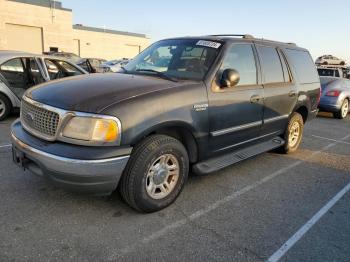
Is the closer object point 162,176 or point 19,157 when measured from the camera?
point 19,157

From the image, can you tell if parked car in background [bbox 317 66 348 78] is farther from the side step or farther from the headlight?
the headlight

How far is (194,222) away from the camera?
3402mm

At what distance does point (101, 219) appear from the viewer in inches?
132

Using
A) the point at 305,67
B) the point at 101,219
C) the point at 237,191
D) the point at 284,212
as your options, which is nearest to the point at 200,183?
the point at 237,191

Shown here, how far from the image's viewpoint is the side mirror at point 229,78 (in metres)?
3.94

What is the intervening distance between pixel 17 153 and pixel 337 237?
10.8ft

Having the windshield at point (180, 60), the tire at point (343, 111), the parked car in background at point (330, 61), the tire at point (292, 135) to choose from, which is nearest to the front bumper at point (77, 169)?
the windshield at point (180, 60)

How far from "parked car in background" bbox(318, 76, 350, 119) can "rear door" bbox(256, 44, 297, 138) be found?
19.9ft

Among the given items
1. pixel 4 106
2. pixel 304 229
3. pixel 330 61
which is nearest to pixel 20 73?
pixel 4 106

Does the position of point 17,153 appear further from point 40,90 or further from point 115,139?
point 115,139

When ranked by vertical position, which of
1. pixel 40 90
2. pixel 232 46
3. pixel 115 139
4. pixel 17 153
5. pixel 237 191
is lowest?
pixel 237 191

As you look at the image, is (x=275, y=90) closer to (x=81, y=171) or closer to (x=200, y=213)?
(x=200, y=213)

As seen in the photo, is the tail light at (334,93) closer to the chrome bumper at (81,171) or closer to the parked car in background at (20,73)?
the parked car in background at (20,73)

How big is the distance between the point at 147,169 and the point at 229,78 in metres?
1.48
